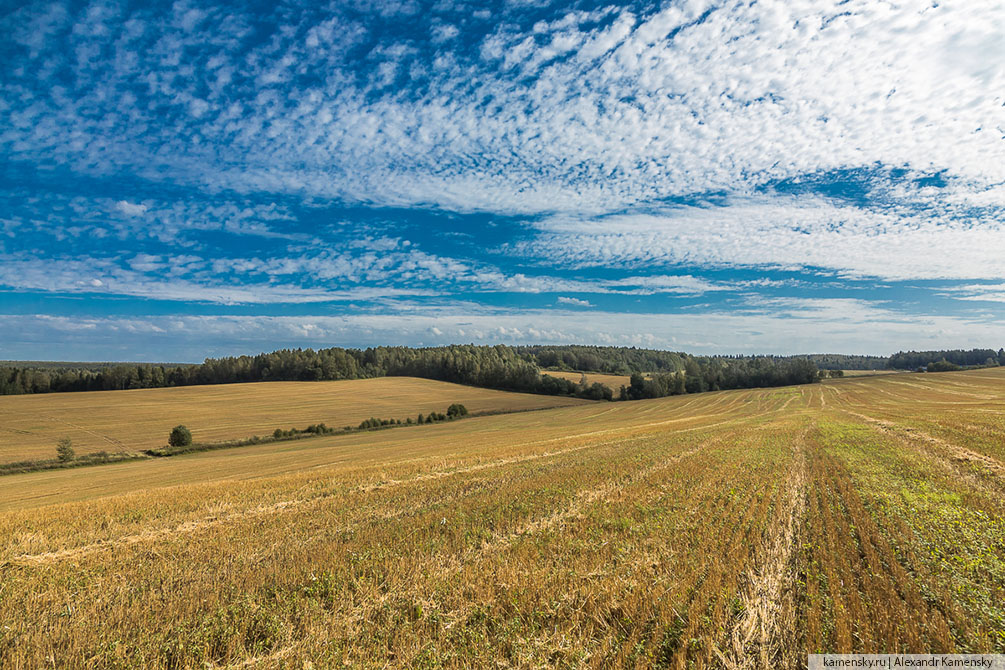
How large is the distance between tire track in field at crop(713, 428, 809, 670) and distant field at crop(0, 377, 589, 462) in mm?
57717

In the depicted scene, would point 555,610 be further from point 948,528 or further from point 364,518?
point 948,528

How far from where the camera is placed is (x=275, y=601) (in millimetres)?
7031

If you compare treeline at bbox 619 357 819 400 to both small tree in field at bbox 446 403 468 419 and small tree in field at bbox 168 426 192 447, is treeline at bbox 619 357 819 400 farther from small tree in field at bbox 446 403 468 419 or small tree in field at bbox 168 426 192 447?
small tree in field at bbox 168 426 192 447

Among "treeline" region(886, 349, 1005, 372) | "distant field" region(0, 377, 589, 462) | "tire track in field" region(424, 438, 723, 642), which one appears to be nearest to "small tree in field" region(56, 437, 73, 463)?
"distant field" region(0, 377, 589, 462)

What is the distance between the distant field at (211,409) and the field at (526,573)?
153 ft

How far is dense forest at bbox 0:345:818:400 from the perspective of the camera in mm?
96875

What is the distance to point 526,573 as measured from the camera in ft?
25.2

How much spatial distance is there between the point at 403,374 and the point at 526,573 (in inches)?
5112

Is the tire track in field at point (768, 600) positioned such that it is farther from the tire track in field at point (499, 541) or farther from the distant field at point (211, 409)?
the distant field at point (211, 409)

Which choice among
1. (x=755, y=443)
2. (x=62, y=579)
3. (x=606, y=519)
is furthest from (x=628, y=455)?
(x=62, y=579)

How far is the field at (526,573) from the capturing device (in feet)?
18.6

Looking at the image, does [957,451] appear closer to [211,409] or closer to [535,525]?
[535,525]

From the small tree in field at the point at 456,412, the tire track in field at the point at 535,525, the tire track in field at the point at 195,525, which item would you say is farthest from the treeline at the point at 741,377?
the tire track in field at the point at 535,525

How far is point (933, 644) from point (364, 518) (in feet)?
35.4
